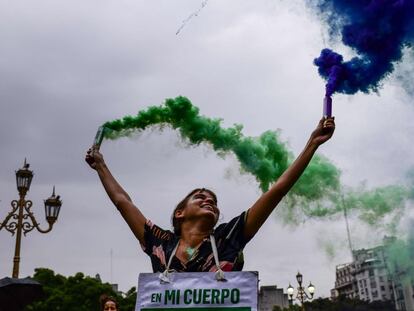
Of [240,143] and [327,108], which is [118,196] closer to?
[327,108]

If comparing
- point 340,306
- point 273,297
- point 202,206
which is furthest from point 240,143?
point 273,297

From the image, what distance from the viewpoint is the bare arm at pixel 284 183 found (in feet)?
11.4

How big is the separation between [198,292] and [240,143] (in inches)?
195

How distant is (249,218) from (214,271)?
18.3 inches

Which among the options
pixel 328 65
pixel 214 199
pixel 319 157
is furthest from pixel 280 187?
pixel 319 157

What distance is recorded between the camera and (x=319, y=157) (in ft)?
30.3

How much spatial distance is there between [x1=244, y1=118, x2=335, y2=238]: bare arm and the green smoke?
231 centimetres

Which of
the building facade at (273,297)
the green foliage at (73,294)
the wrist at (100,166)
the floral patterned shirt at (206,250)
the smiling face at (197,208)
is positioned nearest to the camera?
the floral patterned shirt at (206,250)

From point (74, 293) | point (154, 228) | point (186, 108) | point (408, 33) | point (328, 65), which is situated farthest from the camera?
point (74, 293)

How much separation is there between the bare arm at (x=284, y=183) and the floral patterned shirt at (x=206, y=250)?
0.26ft

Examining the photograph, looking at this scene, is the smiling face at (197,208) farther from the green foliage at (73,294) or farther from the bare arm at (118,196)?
the green foliage at (73,294)

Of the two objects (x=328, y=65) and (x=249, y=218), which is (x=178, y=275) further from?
(x=328, y=65)

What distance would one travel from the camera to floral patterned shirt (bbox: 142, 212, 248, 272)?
3.40 meters

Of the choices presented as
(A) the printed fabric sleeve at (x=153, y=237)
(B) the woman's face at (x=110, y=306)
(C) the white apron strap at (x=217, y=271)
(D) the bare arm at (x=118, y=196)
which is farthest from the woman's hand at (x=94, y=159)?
(B) the woman's face at (x=110, y=306)
